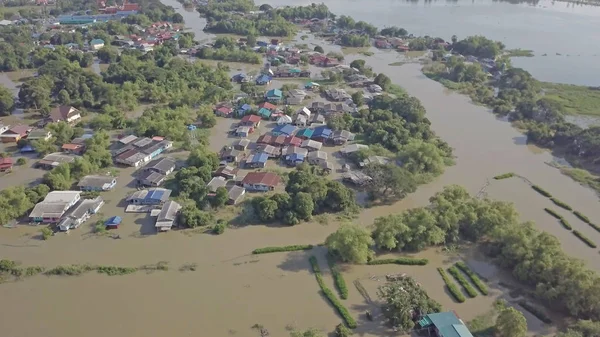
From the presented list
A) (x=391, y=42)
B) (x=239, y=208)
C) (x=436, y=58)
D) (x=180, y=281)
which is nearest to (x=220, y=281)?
(x=180, y=281)

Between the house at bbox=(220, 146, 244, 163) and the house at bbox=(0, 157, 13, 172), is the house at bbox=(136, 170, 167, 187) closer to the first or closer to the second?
the house at bbox=(220, 146, 244, 163)

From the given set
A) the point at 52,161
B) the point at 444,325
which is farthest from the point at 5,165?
the point at 444,325

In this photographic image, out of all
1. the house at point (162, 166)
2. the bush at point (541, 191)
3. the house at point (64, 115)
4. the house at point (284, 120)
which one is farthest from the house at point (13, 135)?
the bush at point (541, 191)

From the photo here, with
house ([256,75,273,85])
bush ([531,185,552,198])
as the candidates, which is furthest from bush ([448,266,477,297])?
house ([256,75,273,85])

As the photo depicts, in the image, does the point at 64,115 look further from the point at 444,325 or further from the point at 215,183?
the point at 444,325

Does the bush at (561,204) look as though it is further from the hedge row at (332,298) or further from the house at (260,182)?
the house at (260,182)
